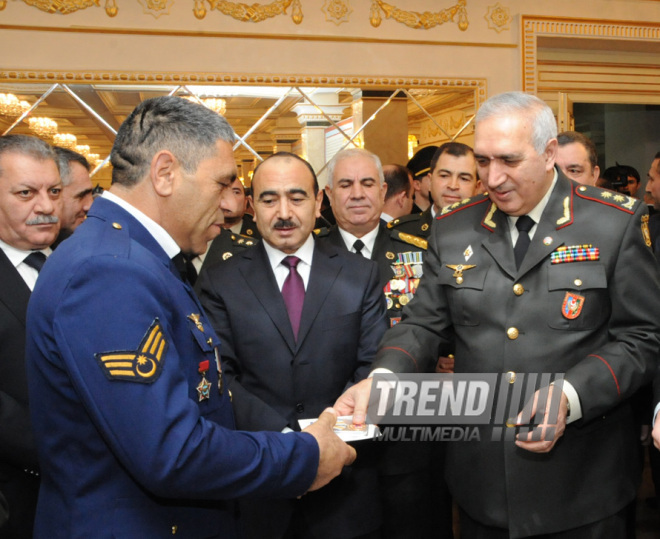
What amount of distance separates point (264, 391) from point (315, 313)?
0.31 meters

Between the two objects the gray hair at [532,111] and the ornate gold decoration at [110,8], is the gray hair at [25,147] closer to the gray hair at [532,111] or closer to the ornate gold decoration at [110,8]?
the gray hair at [532,111]

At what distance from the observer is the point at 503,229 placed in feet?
6.67

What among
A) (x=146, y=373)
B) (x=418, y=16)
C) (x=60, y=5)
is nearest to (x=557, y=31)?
(x=418, y=16)

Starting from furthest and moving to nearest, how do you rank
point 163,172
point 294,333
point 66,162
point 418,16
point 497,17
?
point 497,17 < point 418,16 < point 66,162 < point 294,333 < point 163,172

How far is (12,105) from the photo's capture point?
5.07m

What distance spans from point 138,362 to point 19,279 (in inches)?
48.0

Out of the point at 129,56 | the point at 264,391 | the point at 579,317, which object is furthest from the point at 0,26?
the point at 579,317

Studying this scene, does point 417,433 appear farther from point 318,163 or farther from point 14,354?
point 318,163

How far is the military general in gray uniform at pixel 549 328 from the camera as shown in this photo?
1806 mm

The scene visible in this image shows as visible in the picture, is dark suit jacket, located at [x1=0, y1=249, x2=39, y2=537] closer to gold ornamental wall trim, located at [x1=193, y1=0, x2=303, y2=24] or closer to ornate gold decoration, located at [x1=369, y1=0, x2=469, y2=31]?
gold ornamental wall trim, located at [x1=193, y1=0, x2=303, y2=24]

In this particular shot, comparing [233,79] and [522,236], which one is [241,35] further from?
[522,236]

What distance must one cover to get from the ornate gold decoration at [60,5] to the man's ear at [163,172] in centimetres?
440

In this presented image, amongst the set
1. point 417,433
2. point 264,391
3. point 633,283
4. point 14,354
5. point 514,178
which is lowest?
point 417,433

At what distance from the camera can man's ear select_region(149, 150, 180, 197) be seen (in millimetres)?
1420
